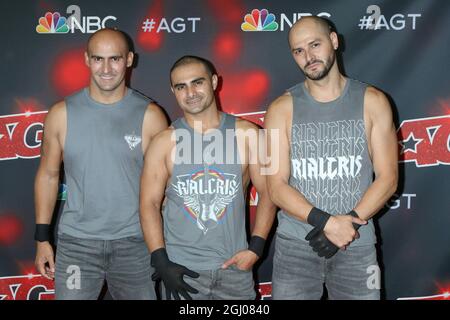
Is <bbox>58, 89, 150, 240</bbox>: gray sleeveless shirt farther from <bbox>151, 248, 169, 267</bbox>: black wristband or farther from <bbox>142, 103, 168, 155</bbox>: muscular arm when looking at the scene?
<bbox>151, 248, 169, 267</bbox>: black wristband

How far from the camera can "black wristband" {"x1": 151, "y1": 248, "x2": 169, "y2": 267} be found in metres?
3.10

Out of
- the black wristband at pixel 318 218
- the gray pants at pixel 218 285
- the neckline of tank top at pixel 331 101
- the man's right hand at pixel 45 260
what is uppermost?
the neckline of tank top at pixel 331 101

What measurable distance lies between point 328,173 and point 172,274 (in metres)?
0.99

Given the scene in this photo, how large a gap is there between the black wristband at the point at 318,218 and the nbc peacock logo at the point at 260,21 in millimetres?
1502

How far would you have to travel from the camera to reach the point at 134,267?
326 cm

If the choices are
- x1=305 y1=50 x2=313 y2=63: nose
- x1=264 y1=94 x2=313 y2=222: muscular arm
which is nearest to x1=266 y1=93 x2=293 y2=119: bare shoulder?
x1=264 y1=94 x2=313 y2=222: muscular arm

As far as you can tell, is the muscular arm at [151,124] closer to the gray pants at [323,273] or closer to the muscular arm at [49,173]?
the muscular arm at [49,173]

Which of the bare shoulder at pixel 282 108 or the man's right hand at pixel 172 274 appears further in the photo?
the bare shoulder at pixel 282 108

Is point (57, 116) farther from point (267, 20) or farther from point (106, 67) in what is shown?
point (267, 20)

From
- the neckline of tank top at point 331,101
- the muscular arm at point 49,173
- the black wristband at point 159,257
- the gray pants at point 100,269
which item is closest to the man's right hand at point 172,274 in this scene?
the black wristband at point 159,257

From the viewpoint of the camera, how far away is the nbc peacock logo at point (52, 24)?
12.9 feet

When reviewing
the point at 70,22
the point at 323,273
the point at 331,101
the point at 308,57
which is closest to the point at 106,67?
the point at 70,22
